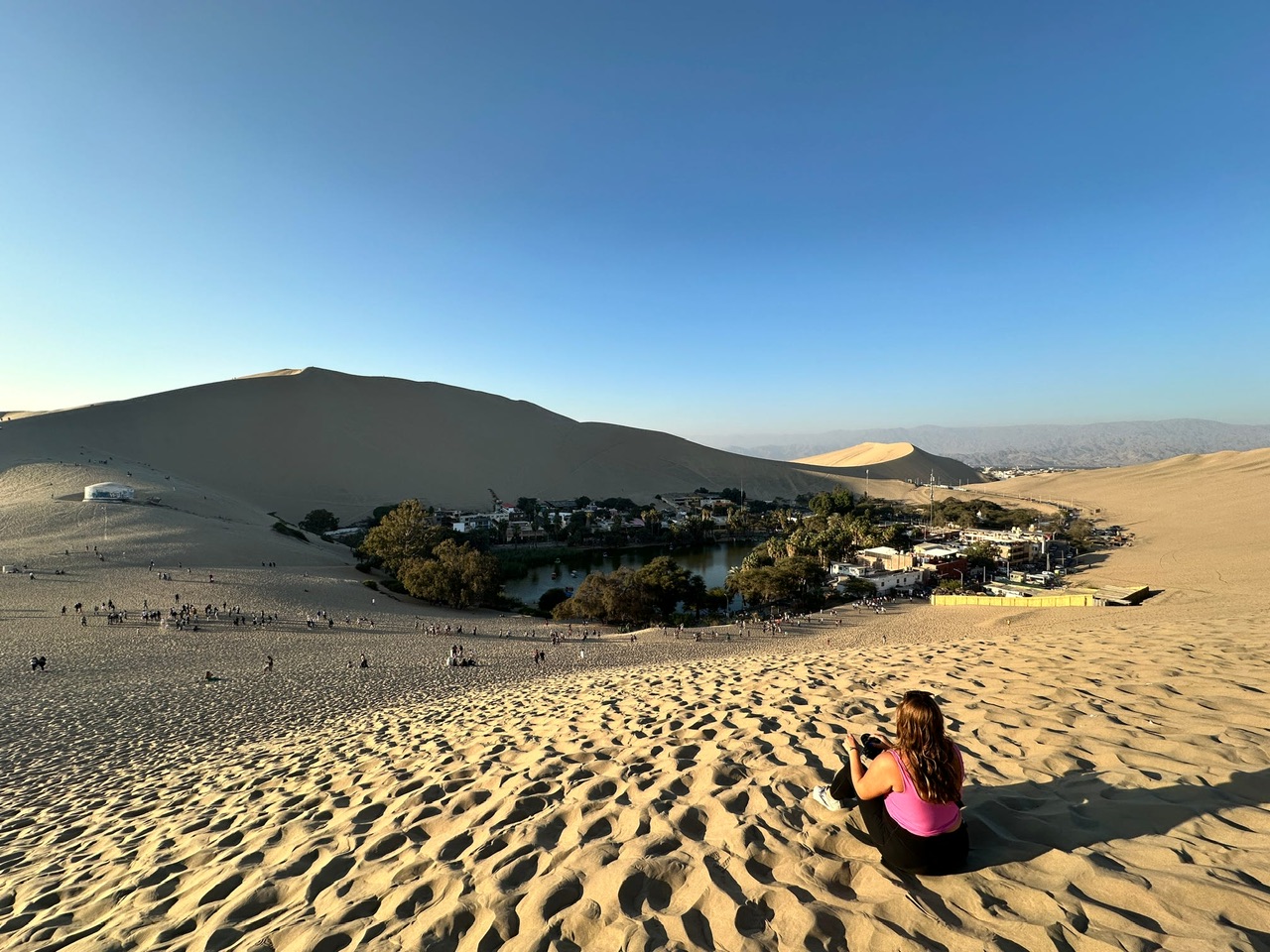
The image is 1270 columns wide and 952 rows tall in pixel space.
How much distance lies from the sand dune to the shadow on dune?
378ft

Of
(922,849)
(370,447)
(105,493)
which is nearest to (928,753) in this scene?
(922,849)

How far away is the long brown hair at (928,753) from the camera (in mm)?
2551

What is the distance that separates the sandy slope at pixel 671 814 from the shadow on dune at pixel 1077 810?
17 mm

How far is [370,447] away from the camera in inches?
3570

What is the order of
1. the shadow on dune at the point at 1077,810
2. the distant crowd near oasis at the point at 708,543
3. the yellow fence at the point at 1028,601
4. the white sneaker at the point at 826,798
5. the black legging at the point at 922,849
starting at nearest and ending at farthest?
the black legging at the point at 922,849
the shadow on dune at the point at 1077,810
the white sneaker at the point at 826,798
the yellow fence at the point at 1028,601
the distant crowd near oasis at the point at 708,543

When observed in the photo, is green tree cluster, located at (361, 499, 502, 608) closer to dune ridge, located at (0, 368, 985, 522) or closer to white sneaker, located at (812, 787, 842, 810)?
white sneaker, located at (812, 787, 842, 810)

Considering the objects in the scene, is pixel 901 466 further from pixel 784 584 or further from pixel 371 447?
pixel 784 584

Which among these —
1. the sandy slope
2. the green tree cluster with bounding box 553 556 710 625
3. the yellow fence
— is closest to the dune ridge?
the green tree cluster with bounding box 553 556 710 625

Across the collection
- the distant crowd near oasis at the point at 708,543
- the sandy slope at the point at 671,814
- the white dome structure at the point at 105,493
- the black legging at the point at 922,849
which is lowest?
the distant crowd near oasis at the point at 708,543

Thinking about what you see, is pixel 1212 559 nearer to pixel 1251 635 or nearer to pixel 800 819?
pixel 1251 635

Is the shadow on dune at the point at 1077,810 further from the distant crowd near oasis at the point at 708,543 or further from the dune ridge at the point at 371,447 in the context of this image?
the dune ridge at the point at 371,447

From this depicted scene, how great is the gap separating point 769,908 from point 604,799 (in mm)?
1422

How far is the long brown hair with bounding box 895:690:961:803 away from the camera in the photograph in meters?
2.55

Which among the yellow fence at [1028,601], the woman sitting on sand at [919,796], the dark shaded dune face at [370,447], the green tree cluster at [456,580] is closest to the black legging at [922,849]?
the woman sitting on sand at [919,796]
